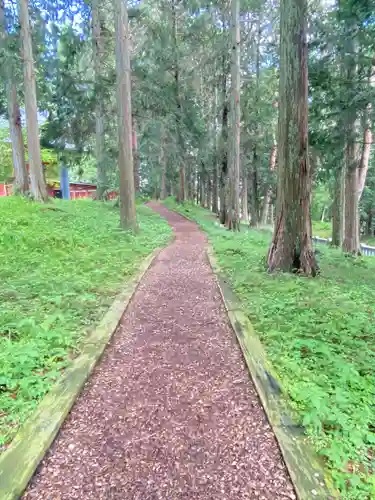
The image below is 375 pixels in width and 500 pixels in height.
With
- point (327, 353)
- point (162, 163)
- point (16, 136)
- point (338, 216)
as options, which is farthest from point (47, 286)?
point (162, 163)

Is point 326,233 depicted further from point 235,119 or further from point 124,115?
point 124,115

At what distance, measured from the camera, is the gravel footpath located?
2057mm

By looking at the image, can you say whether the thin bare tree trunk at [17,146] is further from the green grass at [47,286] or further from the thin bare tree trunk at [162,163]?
the thin bare tree trunk at [162,163]

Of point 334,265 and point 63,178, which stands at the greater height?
point 63,178

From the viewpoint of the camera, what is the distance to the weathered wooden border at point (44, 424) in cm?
204

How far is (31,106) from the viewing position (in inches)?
477

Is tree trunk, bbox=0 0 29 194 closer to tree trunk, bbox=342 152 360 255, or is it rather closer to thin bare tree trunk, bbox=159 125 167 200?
thin bare tree trunk, bbox=159 125 167 200

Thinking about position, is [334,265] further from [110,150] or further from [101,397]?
[110,150]

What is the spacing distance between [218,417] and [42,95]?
17.4 m

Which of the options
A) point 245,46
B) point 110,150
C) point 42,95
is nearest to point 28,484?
point 110,150

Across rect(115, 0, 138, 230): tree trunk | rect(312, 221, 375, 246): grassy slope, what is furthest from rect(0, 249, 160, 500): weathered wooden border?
rect(312, 221, 375, 246): grassy slope

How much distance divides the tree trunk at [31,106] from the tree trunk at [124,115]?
3.60 m

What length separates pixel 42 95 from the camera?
16453mm

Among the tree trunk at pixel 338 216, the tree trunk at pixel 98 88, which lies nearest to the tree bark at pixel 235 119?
the tree trunk at pixel 338 216
